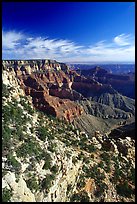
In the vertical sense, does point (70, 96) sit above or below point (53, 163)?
above

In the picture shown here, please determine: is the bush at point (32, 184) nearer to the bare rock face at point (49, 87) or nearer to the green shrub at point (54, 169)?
the green shrub at point (54, 169)

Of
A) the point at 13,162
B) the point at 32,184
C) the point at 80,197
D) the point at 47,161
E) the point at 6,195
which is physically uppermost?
the point at 13,162

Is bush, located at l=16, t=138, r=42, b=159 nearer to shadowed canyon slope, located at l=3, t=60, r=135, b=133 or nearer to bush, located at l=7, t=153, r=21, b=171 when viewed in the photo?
bush, located at l=7, t=153, r=21, b=171

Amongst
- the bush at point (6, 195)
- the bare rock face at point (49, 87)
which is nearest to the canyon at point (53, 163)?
the bush at point (6, 195)

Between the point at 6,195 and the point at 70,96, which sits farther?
the point at 70,96

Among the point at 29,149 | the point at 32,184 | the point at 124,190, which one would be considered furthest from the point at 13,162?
the point at 124,190

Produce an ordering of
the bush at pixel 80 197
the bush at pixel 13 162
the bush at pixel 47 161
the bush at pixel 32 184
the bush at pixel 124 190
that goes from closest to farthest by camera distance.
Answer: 1. the bush at pixel 13 162
2. the bush at pixel 32 184
3. the bush at pixel 47 161
4. the bush at pixel 80 197
5. the bush at pixel 124 190

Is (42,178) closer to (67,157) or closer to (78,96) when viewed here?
(67,157)

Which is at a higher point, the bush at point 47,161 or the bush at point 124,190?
the bush at point 47,161

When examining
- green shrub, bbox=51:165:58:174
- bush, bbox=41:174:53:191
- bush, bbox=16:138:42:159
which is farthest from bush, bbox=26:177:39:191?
green shrub, bbox=51:165:58:174

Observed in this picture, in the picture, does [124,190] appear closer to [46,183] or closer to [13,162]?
[46,183]

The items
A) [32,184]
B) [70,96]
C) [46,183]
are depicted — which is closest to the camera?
[32,184]
